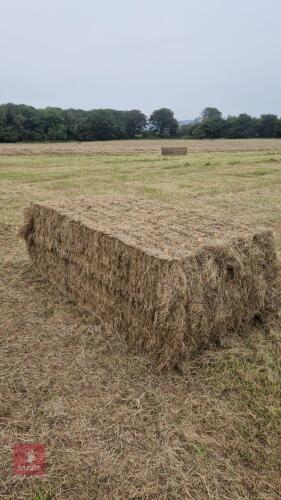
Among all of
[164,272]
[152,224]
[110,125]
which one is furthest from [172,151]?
[110,125]

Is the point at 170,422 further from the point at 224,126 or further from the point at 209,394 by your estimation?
the point at 224,126

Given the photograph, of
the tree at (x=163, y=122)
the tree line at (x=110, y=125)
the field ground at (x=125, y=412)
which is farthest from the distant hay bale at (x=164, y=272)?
the tree at (x=163, y=122)

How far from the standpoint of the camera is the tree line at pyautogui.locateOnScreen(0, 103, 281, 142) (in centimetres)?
5927

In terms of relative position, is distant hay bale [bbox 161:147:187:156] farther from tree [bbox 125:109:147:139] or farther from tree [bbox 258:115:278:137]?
tree [bbox 258:115:278:137]

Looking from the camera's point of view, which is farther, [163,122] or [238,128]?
[163,122]

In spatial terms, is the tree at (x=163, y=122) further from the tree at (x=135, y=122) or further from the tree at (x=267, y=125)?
the tree at (x=267, y=125)

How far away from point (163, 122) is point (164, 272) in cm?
8105

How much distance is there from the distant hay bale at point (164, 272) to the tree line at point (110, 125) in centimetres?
5646

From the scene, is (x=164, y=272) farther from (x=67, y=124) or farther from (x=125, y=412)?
(x=67, y=124)

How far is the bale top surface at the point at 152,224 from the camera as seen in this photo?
4156 millimetres

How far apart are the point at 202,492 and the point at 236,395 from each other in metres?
1.01

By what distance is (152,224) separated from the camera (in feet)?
16.1

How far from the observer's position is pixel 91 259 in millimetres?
4816

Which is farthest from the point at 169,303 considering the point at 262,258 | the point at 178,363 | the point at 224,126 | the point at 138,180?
the point at 224,126
